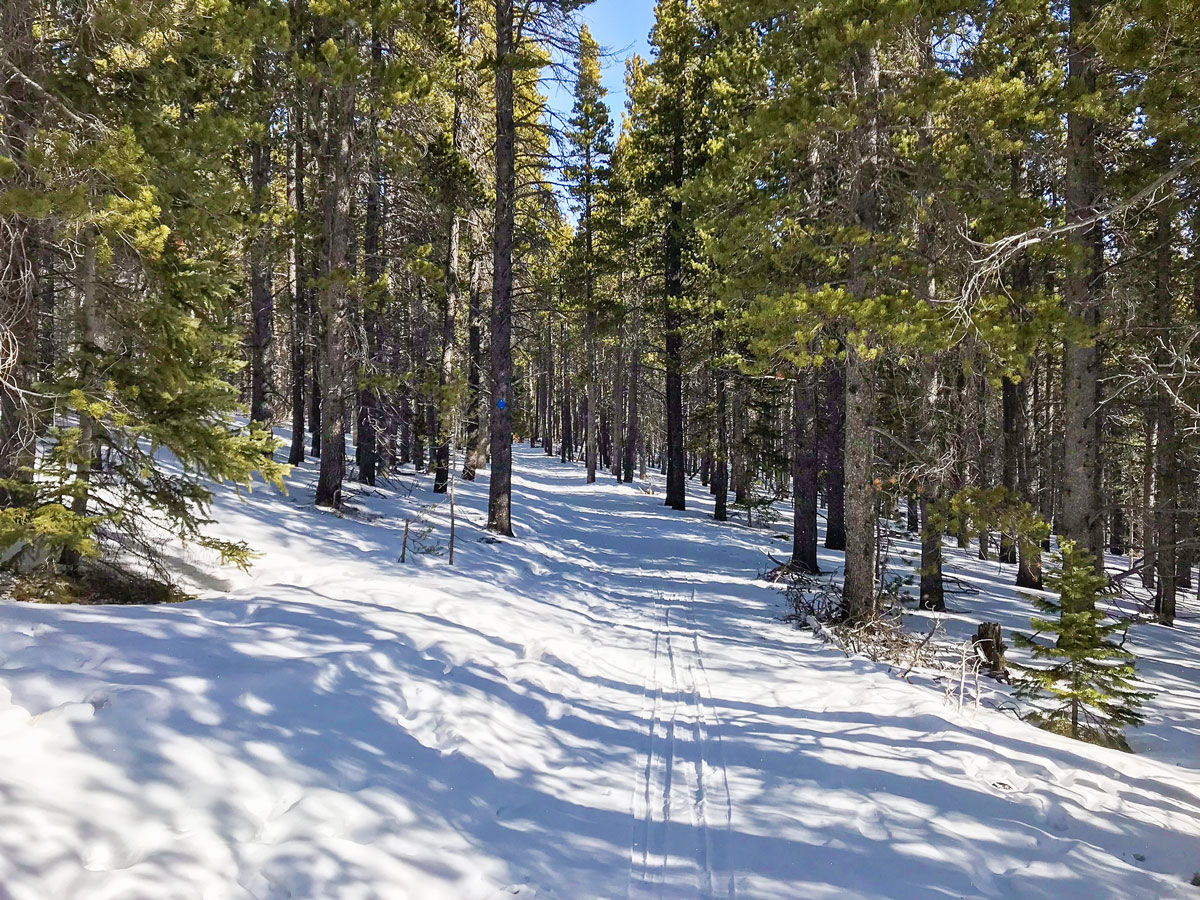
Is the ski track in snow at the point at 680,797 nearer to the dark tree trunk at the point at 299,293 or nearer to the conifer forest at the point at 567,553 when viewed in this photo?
the conifer forest at the point at 567,553

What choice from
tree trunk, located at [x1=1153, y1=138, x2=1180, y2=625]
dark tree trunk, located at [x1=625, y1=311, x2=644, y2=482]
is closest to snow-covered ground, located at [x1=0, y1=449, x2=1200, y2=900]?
tree trunk, located at [x1=1153, y1=138, x2=1180, y2=625]

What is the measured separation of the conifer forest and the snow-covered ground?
0.10 feet

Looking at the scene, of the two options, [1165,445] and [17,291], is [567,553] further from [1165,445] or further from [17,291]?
[1165,445]

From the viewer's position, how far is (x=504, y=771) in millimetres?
4984

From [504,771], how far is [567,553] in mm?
9299

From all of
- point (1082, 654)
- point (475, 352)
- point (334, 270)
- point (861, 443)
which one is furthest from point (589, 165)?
point (1082, 654)

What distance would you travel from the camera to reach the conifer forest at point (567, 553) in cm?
401

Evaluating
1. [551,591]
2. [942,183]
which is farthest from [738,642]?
[942,183]

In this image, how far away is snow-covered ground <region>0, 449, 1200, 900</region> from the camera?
11.6 ft

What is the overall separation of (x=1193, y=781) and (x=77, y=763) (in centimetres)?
813

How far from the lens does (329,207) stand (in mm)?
12883

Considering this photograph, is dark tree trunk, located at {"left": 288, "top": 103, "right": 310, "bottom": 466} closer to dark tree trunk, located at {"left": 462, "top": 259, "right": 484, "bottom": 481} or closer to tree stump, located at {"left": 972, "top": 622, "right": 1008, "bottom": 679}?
dark tree trunk, located at {"left": 462, "top": 259, "right": 484, "bottom": 481}

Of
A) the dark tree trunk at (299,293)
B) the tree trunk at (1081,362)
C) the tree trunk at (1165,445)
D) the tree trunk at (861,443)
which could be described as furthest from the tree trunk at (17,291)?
the tree trunk at (1165,445)

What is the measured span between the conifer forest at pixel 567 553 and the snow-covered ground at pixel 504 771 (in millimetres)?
32
